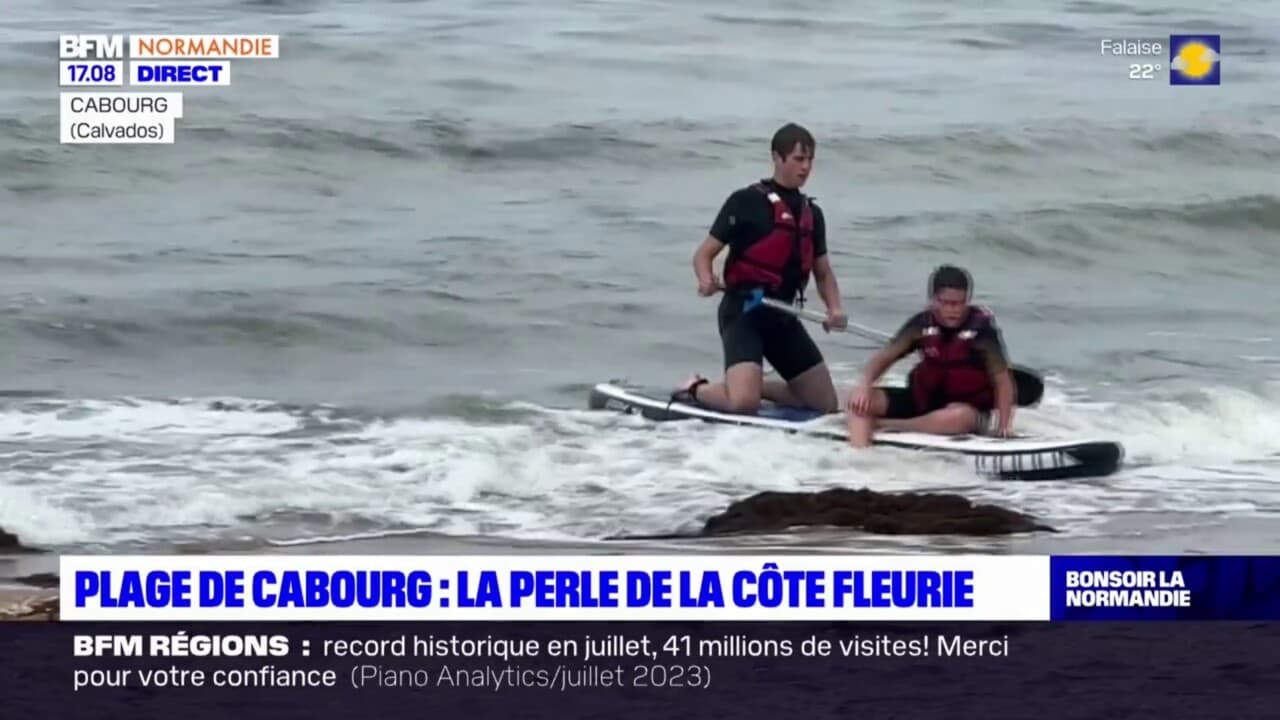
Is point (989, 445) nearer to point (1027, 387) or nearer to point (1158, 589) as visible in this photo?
point (1027, 387)

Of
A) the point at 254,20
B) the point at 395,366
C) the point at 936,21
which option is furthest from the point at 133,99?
the point at 936,21

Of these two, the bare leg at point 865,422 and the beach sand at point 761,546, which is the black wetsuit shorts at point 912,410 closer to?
the bare leg at point 865,422

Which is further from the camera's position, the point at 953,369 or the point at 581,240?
the point at 581,240

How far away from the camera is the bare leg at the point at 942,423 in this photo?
7578mm

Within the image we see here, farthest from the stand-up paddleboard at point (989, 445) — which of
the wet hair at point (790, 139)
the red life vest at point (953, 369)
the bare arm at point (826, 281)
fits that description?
the wet hair at point (790, 139)

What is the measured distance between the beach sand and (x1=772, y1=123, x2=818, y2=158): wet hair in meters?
1.48

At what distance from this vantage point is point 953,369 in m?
7.55

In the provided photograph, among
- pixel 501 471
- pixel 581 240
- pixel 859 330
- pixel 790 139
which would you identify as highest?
pixel 790 139

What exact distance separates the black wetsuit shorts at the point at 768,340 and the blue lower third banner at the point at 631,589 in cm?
167

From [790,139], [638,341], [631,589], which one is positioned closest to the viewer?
[631,589]

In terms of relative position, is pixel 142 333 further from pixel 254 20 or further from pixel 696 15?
pixel 696 15

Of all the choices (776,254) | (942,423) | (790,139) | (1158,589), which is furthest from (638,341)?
(1158,589)

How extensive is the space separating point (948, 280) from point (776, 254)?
1.94 ft

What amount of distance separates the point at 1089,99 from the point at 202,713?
157 inches
